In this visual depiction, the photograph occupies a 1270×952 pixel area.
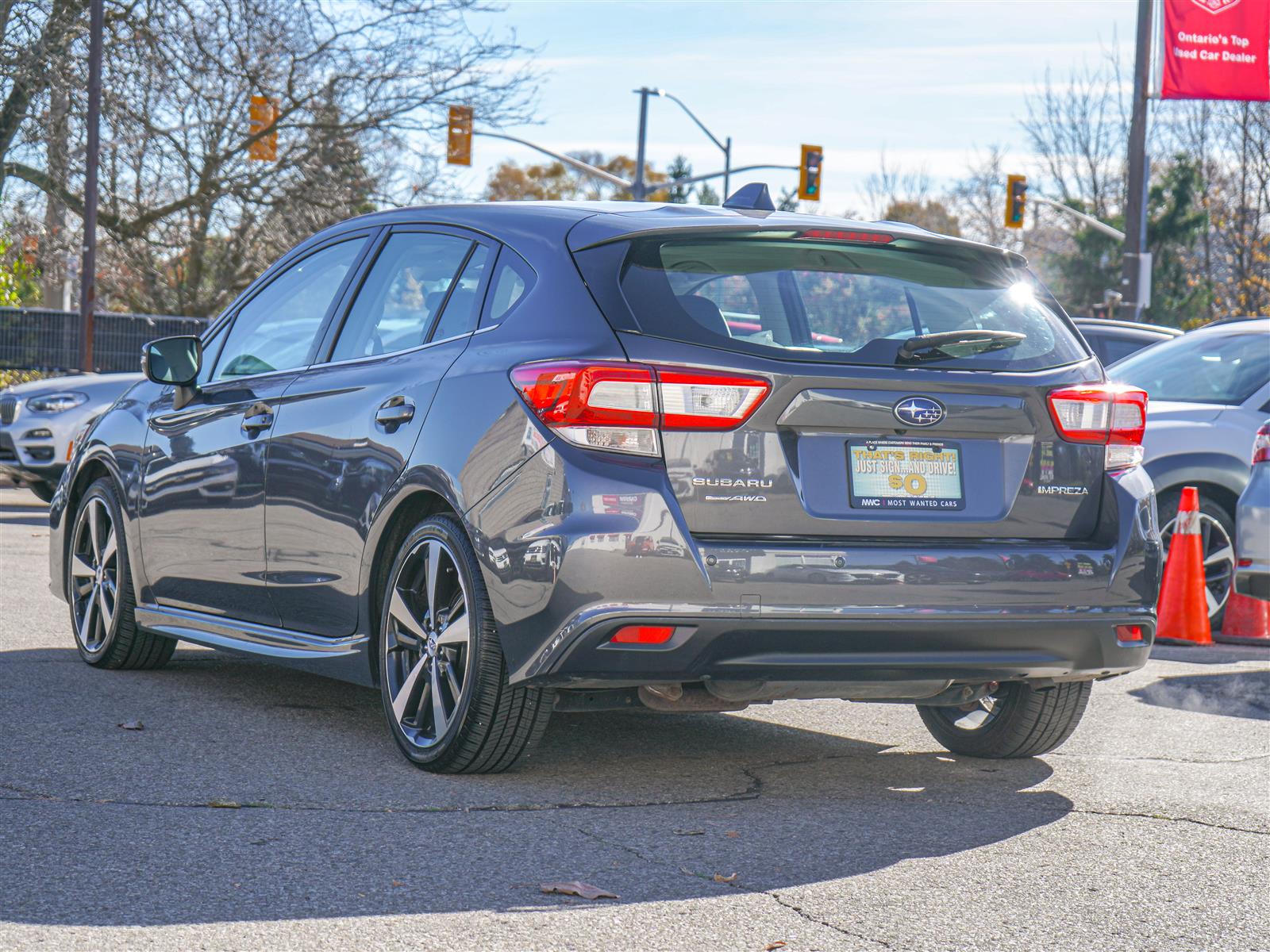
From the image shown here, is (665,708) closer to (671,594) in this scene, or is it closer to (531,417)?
(671,594)

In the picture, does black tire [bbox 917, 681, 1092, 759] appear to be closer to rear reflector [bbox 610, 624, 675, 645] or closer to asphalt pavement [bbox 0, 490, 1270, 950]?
asphalt pavement [bbox 0, 490, 1270, 950]

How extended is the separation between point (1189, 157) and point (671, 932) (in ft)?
175

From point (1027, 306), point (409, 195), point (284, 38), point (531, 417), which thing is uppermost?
point (284, 38)

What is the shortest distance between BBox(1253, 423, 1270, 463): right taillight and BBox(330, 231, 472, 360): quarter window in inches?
164

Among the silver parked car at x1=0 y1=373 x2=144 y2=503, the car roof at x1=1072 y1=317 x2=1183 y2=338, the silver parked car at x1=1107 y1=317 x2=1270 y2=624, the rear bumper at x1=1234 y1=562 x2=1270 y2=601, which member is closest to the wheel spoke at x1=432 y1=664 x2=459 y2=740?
the rear bumper at x1=1234 y1=562 x2=1270 y2=601

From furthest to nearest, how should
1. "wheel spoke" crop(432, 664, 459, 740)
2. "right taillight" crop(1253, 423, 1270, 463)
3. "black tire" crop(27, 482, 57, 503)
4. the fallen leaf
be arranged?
1. "black tire" crop(27, 482, 57, 503)
2. "right taillight" crop(1253, 423, 1270, 463)
3. "wheel spoke" crop(432, 664, 459, 740)
4. the fallen leaf

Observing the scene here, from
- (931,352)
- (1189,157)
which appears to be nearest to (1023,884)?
(931,352)

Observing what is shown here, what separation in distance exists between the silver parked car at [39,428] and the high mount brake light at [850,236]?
10015 mm

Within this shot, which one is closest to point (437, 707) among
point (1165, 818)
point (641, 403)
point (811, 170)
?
point (641, 403)

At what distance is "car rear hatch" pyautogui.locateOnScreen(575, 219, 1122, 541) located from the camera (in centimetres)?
463

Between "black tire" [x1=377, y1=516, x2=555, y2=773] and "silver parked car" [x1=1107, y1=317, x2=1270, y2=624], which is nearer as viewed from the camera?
"black tire" [x1=377, y1=516, x2=555, y2=773]

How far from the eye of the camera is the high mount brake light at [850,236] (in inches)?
199

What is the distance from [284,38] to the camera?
25828 millimetres

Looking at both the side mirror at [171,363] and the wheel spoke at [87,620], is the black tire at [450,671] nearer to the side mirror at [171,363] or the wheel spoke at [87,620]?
the side mirror at [171,363]
